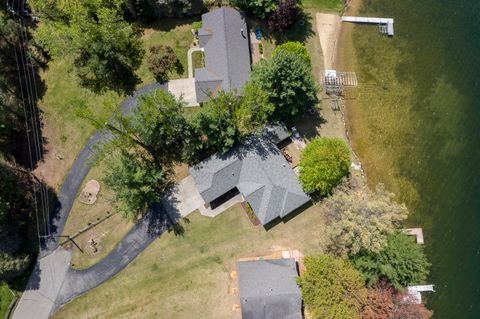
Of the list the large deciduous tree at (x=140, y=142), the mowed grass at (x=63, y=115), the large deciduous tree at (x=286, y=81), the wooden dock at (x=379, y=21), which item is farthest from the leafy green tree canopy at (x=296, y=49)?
the mowed grass at (x=63, y=115)

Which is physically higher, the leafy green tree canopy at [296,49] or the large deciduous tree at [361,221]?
the leafy green tree canopy at [296,49]

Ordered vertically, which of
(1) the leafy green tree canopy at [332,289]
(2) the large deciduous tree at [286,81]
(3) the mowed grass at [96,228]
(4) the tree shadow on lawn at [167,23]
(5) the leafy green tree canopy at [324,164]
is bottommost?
(1) the leafy green tree canopy at [332,289]

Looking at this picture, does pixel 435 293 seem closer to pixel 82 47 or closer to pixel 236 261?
pixel 236 261

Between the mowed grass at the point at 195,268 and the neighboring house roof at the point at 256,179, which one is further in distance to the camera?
the mowed grass at the point at 195,268

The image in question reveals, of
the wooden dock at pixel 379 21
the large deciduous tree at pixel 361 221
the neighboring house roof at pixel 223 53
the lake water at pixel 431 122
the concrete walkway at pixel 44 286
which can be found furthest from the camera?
the wooden dock at pixel 379 21

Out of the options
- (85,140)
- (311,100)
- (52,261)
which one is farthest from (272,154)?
(52,261)

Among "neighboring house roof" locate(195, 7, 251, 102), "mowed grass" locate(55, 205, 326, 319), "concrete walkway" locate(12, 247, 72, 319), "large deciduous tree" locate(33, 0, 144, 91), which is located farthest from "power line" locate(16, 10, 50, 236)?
"neighboring house roof" locate(195, 7, 251, 102)

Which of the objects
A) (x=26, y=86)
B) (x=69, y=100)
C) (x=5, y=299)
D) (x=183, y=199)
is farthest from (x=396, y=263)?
(x=26, y=86)

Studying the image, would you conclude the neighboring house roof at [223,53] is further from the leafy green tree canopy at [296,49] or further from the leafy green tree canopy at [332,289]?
the leafy green tree canopy at [332,289]
